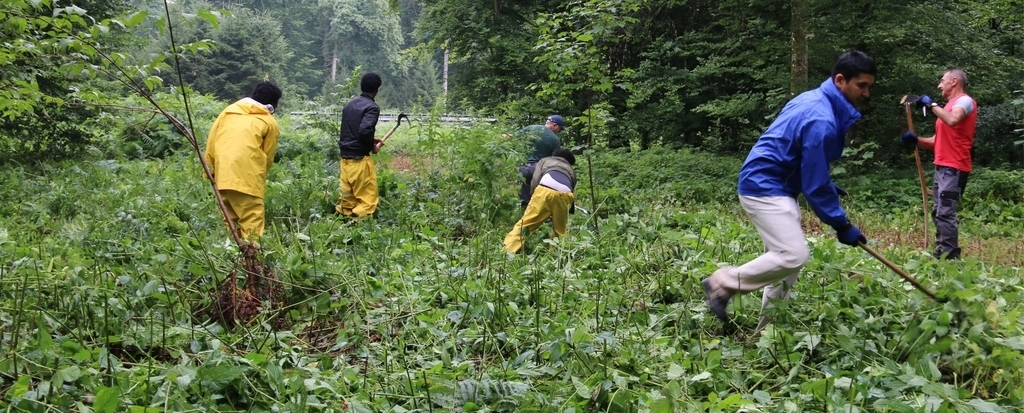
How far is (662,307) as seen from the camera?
4.23 metres

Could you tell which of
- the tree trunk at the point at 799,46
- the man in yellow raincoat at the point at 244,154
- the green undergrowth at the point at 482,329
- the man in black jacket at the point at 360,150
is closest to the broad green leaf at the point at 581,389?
the green undergrowth at the point at 482,329

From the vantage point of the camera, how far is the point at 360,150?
700cm

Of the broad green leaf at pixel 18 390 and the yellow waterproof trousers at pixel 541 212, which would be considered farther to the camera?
the yellow waterproof trousers at pixel 541 212

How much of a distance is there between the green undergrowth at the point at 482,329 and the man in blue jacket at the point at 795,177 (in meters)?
0.25

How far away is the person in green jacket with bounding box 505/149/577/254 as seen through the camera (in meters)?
6.06

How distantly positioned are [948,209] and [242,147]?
6.17 meters

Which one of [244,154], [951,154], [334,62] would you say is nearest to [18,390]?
[244,154]

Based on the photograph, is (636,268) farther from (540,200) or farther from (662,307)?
(540,200)

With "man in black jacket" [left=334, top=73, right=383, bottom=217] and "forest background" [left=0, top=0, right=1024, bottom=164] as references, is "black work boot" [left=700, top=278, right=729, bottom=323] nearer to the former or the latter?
"forest background" [left=0, top=0, right=1024, bottom=164]

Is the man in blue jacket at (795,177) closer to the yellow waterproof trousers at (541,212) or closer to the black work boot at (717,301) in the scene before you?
the black work boot at (717,301)

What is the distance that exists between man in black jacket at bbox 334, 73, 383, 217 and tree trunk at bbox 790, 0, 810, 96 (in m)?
6.44

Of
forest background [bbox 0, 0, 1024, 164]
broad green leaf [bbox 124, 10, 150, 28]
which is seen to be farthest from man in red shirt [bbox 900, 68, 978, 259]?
broad green leaf [bbox 124, 10, 150, 28]

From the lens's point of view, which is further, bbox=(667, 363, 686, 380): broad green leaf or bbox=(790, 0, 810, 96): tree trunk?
bbox=(790, 0, 810, 96): tree trunk

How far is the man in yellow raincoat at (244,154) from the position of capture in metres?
5.32
